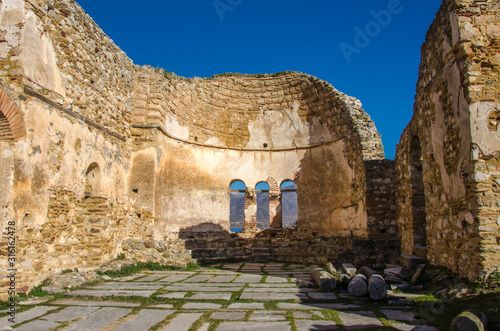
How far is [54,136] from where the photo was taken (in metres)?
7.41

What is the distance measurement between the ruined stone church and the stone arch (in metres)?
0.03

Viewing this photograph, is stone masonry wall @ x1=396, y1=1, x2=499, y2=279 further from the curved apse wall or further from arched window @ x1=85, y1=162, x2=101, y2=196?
arched window @ x1=85, y1=162, x2=101, y2=196

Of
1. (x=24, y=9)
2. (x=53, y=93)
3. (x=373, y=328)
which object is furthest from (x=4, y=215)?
(x=373, y=328)

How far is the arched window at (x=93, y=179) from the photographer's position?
30.5ft

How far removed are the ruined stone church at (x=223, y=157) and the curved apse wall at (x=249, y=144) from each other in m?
0.06

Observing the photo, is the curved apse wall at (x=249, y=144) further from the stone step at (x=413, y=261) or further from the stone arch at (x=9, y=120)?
the stone arch at (x=9, y=120)

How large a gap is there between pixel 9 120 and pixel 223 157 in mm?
9201

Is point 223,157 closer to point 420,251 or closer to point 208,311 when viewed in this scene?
point 420,251

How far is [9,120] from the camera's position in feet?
20.0

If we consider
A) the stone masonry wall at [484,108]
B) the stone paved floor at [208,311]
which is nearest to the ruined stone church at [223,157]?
the stone masonry wall at [484,108]

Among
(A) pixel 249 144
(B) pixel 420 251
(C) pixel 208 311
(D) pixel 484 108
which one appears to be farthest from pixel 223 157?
(D) pixel 484 108

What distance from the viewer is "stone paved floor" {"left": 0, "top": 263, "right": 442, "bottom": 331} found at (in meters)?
4.50

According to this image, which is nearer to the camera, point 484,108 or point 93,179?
point 484,108

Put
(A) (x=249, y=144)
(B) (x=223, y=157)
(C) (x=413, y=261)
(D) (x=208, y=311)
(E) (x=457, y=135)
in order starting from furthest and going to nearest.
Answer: (A) (x=249, y=144) → (B) (x=223, y=157) → (C) (x=413, y=261) → (E) (x=457, y=135) → (D) (x=208, y=311)
